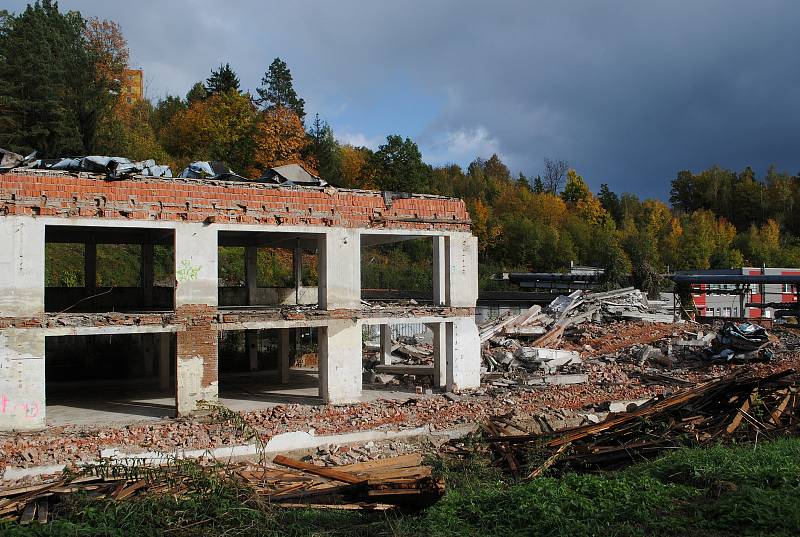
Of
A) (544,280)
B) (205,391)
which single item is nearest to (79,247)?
(205,391)

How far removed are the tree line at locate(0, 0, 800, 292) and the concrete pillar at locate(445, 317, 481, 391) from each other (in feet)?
81.5

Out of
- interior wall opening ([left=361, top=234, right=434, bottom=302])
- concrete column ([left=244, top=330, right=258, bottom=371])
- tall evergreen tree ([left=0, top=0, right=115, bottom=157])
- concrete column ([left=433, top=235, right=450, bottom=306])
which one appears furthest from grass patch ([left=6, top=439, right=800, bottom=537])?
tall evergreen tree ([left=0, top=0, right=115, bottom=157])

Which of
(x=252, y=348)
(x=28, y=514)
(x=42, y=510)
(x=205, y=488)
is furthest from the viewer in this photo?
(x=252, y=348)


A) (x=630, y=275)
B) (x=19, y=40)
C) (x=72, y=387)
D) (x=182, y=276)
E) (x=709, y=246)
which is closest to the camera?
(x=182, y=276)

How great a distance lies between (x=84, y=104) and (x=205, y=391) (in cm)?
2616

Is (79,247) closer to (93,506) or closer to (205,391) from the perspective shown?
(205,391)

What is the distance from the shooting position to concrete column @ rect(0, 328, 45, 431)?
51.1ft

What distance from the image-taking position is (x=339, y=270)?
19.4 metres

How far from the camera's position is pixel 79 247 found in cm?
3966

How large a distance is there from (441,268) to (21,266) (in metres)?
11.6

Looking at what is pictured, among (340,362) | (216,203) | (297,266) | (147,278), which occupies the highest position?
(216,203)

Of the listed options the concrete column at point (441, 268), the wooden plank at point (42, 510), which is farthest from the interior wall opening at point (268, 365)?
the wooden plank at point (42, 510)

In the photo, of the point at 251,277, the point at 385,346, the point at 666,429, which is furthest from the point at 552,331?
the point at 666,429

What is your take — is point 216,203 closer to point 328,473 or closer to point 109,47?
point 328,473
